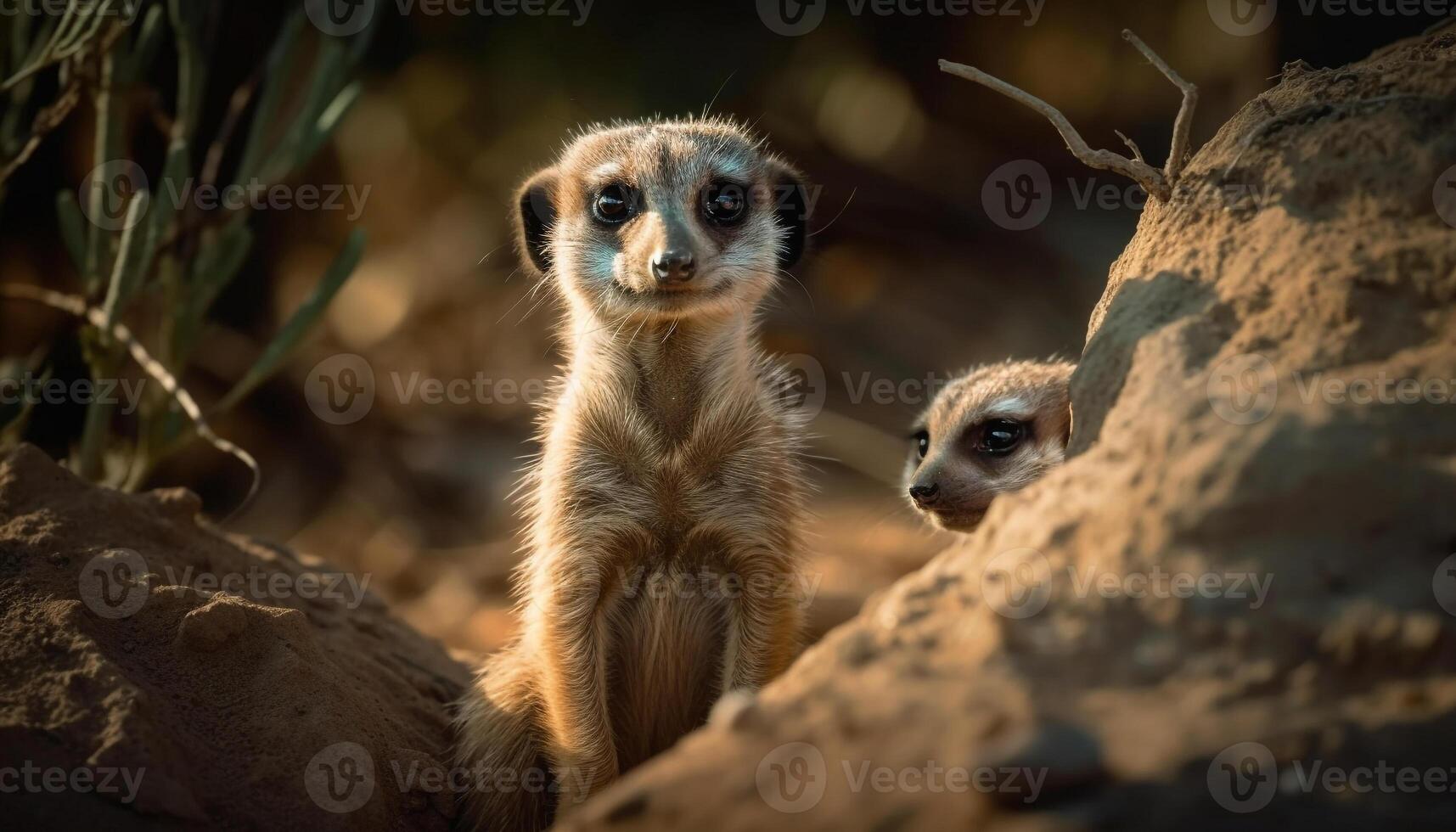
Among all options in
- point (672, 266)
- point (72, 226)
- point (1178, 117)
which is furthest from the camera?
point (72, 226)

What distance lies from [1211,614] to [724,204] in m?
2.07

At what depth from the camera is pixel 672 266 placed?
293 cm

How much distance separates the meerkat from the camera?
301 centimetres

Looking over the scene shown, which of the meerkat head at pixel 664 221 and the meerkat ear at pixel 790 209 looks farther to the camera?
the meerkat ear at pixel 790 209

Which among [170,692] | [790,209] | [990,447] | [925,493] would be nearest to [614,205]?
[790,209]

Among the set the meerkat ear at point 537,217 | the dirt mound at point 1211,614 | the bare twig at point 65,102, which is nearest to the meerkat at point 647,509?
the meerkat ear at point 537,217

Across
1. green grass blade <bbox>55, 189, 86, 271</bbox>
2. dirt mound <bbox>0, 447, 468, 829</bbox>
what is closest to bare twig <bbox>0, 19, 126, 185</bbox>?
green grass blade <bbox>55, 189, 86, 271</bbox>

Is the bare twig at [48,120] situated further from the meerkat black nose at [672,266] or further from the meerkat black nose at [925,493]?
the meerkat black nose at [925,493]

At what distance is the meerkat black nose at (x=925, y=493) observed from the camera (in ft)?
10.6

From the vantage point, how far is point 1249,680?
152 centimetres

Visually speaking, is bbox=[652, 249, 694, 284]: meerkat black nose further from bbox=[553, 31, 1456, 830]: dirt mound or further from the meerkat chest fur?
bbox=[553, 31, 1456, 830]: dirt mound

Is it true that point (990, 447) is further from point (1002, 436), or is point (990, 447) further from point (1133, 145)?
point (1133, 145)

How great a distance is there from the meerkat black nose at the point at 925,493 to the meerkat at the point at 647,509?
0.31 meters

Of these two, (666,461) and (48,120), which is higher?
(48,120)
